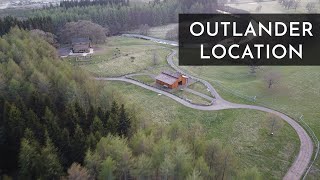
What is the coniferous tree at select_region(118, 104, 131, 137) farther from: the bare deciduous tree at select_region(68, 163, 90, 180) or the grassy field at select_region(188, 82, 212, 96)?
the grassy field at select_region(188, 82, 212, 96)

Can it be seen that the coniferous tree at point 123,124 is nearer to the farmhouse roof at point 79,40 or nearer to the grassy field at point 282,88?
the grassy field at point 282,88

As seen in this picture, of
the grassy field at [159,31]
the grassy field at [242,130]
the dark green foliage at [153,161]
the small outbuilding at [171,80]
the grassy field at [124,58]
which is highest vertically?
the grassy field at [159,31]

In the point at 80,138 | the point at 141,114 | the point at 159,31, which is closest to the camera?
the point at 80,138

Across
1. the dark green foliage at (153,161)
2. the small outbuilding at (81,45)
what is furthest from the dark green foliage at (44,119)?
the small outbuilding at (81,45)

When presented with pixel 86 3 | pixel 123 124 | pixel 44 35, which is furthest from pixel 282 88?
pixel 86 3

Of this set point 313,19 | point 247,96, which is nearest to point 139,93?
point 247,96

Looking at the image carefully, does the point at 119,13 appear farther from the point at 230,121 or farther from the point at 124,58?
the point at 230,121

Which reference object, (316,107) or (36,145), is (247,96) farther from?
(36,145)
